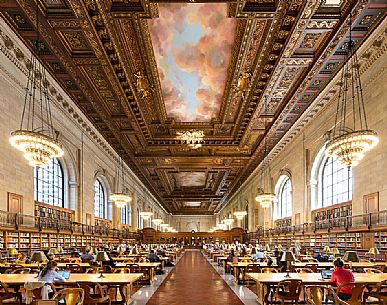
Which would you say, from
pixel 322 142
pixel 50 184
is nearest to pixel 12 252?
pixel 50 184

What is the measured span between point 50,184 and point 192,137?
714 centimetres

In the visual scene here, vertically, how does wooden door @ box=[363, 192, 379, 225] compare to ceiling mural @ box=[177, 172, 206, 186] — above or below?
below

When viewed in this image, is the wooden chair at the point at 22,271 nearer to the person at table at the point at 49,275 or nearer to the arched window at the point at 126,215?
the person at table at the point at 49,275

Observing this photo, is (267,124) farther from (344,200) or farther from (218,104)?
(344,200)

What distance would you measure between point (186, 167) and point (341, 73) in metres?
16.2

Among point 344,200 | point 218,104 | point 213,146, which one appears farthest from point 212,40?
point 213,146

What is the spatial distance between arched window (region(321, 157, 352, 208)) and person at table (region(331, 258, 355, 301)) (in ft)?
30.5

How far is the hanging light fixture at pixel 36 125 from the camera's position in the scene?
1006 centimetres

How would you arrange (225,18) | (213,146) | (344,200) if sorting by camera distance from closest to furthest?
(225,18)
(344,200)
(213,146)

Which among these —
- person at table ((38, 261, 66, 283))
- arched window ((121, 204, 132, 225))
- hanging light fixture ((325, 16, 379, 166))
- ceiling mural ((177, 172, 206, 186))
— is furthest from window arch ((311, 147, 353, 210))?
arched window ((121, 204, 132, 225))

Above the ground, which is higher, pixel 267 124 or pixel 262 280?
pixel 267 124

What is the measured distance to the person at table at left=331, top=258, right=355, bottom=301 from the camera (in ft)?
23.5

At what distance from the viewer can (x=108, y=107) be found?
17.5 meters

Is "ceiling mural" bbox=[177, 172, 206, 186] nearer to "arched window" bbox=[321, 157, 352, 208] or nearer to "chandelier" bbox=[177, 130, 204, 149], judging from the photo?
"chandelier" bbox=[177, 130, 204, 149]
